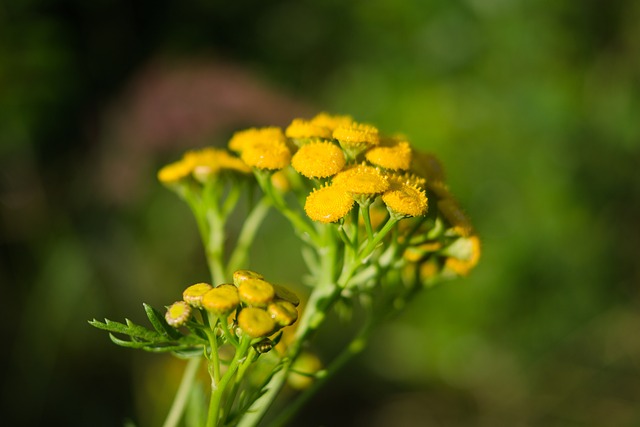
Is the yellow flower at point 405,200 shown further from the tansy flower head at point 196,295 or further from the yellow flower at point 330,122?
the tansy flower head at point 196,295

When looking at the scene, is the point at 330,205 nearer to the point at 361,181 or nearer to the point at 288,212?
the point at 361,181

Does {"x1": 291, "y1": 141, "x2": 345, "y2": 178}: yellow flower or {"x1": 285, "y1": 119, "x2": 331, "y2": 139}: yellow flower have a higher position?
{"x1": 285, "y1": 119, "x2": 331, "y2": 139}: yellow flower

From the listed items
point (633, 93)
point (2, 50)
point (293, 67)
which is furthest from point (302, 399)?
point (293, 67)

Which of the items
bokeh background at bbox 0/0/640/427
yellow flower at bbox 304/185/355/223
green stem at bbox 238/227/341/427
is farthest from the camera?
bokeh background at bbox 0/0/640/427

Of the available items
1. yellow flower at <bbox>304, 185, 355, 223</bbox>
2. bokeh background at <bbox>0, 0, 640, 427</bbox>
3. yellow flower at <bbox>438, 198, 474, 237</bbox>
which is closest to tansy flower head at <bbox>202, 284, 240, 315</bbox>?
yellow flower at <bbox>304, 185, 355, 223</bbox>

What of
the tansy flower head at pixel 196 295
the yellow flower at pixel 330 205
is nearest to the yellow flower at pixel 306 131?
the yellow flower at pixel 330 205

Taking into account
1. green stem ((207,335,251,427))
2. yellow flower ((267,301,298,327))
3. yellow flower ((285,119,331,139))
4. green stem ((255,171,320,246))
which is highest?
yellow flower ((285,119,331,139))

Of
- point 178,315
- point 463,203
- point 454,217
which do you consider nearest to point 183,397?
point 178,315

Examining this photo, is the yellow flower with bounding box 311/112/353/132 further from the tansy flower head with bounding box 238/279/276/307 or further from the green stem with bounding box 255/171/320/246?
the tansy flower head with bounding box 238/279/276/307
